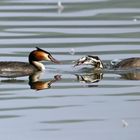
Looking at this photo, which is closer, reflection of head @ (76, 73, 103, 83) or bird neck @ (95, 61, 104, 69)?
reflection of head @ (76, 73, 103, 83)

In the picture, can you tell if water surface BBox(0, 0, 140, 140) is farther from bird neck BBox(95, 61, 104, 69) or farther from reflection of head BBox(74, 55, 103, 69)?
bird neck BBox(95, 61, 104, 69)

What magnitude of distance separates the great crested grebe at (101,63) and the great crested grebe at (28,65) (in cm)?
52

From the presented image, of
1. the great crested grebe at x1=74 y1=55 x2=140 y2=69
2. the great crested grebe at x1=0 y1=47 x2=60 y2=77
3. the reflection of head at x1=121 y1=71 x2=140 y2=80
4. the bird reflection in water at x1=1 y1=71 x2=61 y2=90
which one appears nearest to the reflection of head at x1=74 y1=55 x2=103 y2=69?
the great crested grebe at x1=74 y1=55 x2=140 y2=69

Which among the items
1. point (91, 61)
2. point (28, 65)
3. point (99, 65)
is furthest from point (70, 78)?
point (28, 65)

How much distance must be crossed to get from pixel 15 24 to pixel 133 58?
6147 mm

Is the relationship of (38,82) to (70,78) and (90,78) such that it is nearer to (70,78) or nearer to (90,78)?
(70,78)

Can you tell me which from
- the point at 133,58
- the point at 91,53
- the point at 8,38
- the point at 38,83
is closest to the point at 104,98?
the point at 38,83

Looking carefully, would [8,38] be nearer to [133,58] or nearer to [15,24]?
[15,24]

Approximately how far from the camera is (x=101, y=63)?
19719 millimetres

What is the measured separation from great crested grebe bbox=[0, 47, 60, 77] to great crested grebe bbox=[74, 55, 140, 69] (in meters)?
0.52

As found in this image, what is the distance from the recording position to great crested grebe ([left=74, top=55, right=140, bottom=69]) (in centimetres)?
1952

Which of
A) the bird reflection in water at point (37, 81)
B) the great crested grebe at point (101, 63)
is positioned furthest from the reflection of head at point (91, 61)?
the bird reflection in water at point (37, 81)

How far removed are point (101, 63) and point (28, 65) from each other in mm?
1370

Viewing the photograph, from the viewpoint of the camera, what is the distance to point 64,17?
26.4 meters
